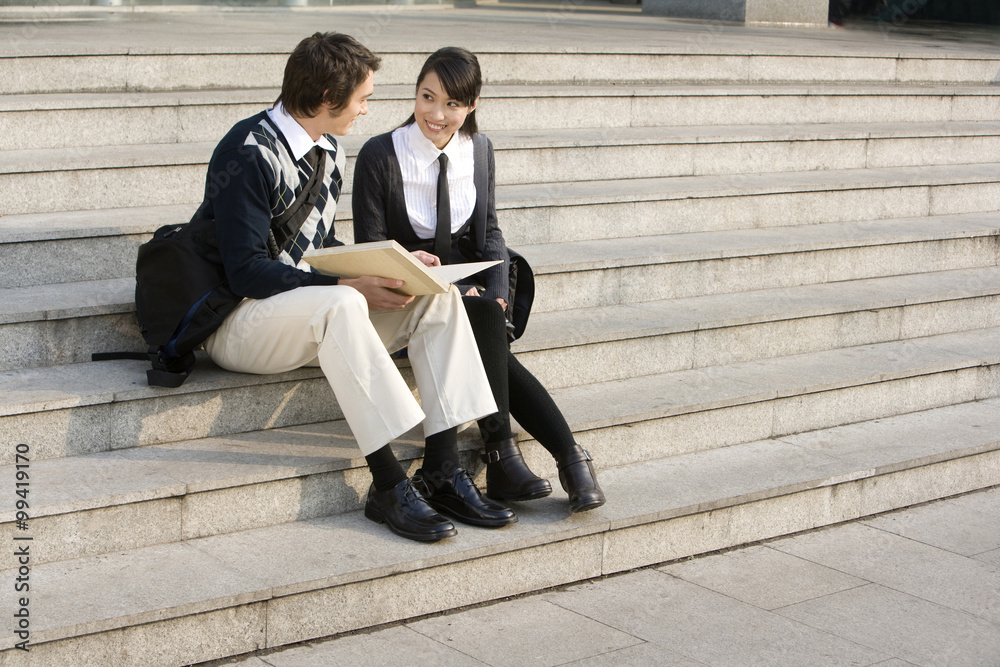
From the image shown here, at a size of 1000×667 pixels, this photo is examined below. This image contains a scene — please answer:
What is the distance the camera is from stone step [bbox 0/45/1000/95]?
5.59m

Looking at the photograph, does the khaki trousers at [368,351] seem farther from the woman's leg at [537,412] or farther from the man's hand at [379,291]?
the woman's leg at [537,412]

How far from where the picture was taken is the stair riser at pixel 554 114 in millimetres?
5223

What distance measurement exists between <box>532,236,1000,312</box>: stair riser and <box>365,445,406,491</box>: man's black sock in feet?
5.37

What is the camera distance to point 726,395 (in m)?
4.68

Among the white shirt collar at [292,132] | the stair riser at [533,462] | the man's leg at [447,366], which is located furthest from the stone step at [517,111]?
the man's leg at [447,366]

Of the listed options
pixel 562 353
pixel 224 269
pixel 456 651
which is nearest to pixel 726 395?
pixel 562 353

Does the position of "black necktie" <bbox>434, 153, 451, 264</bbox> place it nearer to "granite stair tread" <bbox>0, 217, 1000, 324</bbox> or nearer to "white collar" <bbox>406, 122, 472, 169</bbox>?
"white collar" <bbox>406, 122, 472, 169</bbox>

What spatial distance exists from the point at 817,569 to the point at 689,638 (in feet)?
2.67

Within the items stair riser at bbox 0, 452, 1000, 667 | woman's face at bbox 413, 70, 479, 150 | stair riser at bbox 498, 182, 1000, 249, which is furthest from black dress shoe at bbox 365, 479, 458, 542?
stair riser at bbox 498, 182, 1000, 249

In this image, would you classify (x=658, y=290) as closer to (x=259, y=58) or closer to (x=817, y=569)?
(x=817, y=569)

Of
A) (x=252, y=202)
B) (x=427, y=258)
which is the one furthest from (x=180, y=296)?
(x=427, y=258)

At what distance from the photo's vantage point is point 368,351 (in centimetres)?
349

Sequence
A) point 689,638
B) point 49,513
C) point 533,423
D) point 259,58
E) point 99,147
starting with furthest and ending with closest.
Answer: point 259,58, point 99,147, point 533,423, point 689,638, point 49,513

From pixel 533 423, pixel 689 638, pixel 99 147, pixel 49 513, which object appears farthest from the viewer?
pixel 99 147
